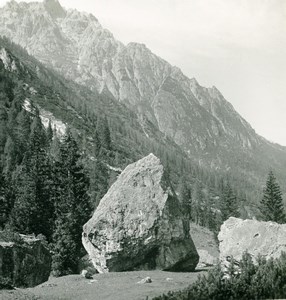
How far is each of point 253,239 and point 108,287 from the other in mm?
11735

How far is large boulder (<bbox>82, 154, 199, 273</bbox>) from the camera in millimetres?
28469

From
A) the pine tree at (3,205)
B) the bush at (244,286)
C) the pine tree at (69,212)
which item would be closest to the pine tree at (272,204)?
the pine tree at (69,212)

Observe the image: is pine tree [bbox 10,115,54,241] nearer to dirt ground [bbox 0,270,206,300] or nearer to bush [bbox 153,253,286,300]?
dirt ground [bbox 0,270,206,300]

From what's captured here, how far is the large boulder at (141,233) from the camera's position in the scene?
93.4 ft

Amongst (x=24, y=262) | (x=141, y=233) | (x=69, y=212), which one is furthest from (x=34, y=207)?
(x=141, y=233)

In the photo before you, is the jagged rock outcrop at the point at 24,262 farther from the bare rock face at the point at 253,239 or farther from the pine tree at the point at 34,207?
the pine tree at the point at 34,207

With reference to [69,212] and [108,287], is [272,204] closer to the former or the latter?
[69,212]

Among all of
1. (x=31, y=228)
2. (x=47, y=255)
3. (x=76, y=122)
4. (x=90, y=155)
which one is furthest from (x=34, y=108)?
(x=47, y=255)

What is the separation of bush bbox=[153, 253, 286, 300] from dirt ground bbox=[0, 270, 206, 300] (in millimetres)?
5054

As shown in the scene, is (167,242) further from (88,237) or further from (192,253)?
(88,237)

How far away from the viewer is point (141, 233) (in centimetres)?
2847

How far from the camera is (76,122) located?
585 ft

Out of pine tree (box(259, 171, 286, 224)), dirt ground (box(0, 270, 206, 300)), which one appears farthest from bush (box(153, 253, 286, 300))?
pine tree (box(259, 171, 286, 224))

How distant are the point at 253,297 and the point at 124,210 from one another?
57.0 feet
